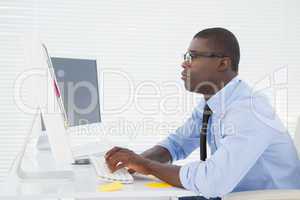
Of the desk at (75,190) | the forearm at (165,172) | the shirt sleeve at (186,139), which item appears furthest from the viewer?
the shirt sleeve at (186,139)

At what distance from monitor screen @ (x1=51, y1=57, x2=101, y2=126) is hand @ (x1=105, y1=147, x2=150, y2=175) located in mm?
417

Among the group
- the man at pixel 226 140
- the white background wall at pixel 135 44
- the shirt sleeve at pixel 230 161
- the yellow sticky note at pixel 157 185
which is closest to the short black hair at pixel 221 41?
the man at pixel 226 140

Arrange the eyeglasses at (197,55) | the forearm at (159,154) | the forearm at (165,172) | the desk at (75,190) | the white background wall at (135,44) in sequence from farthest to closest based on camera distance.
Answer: the white background wall at (135,44) < the forearm at (159,154) < the eyeglasses at (197,55) < the forearm at (165,172) < the desk at (75,190)

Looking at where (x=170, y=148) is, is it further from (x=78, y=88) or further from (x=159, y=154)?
(x=78, y=88)

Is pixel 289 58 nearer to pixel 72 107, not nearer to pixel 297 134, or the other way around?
pixel 297 134

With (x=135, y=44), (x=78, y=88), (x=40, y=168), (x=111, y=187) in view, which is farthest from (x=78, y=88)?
(x=135, y=44)

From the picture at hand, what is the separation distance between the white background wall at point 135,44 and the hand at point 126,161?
1629mm

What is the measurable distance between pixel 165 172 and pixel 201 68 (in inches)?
18.3

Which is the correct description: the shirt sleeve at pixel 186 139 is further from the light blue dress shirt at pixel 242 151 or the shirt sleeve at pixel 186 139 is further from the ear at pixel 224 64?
the ear at pixel 224 64

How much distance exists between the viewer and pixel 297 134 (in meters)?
2.16

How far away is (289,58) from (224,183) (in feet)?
7.86

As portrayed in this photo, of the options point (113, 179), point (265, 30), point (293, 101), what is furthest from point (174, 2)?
point (113, 179)

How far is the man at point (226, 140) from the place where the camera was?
4.39 ft

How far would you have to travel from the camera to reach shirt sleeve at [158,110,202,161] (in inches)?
77.9
